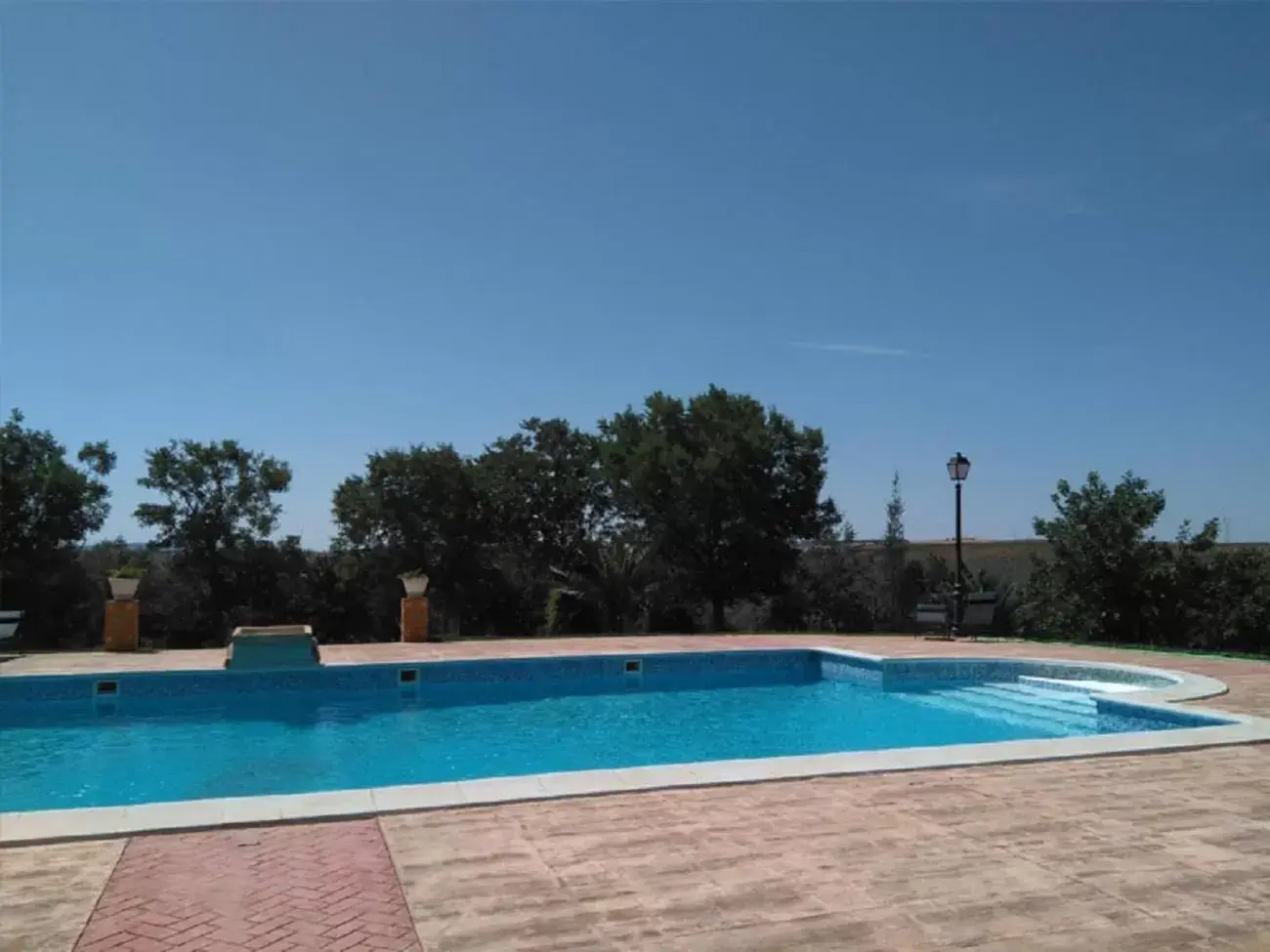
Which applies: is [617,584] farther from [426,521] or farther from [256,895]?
[256,895]

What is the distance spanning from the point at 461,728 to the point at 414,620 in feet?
20.1

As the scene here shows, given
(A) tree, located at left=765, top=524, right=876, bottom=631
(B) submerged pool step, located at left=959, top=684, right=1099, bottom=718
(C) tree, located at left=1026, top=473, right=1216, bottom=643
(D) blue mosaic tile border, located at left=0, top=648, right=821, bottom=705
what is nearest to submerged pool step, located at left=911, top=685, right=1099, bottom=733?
(B) submerged pool step, located at left=959, top=684, right=1099, bottom=718

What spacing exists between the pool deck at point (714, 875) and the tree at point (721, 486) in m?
15.4

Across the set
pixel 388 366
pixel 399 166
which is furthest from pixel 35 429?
pixel 399 166

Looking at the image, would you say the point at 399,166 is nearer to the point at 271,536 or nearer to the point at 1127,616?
the point at 271,536

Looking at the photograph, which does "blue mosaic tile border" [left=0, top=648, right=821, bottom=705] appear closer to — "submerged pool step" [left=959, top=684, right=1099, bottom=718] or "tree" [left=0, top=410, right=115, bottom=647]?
"submerged pool step" [left=959, top=684, right=1099, bottom=718]

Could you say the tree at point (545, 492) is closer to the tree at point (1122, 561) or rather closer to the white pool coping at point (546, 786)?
the tree at point (1122, 561)

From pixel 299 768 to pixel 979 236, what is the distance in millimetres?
12740

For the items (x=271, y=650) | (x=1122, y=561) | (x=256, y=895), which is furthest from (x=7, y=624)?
(x=1122, y=561)

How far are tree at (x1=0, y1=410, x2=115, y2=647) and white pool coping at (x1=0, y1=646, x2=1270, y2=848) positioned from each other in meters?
16.3

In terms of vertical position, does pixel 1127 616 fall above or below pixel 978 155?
below

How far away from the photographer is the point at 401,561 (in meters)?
22.5

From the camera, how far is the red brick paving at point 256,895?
3686mm

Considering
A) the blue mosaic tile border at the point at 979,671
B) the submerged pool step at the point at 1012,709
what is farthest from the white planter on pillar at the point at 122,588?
the submerged pool step at the point at 1012,709
